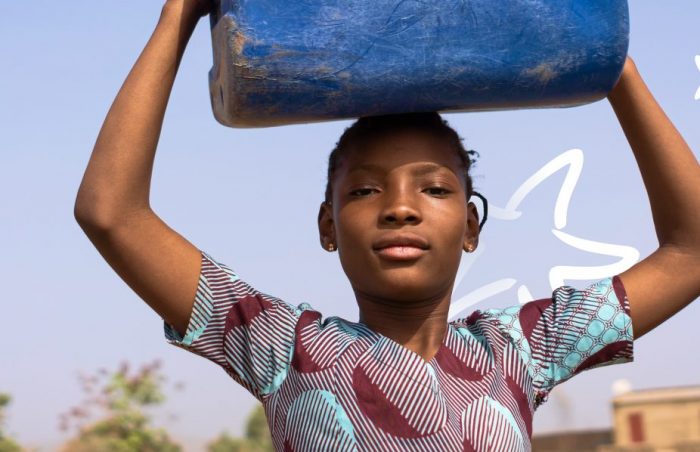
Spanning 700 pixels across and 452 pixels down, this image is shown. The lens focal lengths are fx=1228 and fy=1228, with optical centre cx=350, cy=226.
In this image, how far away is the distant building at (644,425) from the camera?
21219mm

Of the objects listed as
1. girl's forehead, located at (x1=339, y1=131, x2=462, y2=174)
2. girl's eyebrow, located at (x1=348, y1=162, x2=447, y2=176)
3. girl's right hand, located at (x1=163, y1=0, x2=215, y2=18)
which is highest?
girl's right hand, located at (x1=163, y1=0, x2=215, y2=18)

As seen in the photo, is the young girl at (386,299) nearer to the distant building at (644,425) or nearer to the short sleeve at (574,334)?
the short sleeve at (574,334)

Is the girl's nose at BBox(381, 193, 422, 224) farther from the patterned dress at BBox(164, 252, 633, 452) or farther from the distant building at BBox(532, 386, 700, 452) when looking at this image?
the distant building at BBox(532, 386, 700, 452)

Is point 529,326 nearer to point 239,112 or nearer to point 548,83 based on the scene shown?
point 548,83

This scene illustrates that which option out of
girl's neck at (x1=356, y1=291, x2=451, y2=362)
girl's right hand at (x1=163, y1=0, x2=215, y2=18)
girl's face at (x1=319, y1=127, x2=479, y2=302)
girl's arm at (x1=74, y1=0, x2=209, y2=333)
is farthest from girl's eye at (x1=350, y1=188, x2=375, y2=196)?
girl's right hand at (x1=163, y1=0, x2=215, y2=18)

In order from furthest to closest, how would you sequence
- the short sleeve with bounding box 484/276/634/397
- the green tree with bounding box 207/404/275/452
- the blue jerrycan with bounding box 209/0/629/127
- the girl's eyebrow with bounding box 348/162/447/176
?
1. the green tree with bounding box 207/404/275/452
2. the short sleeve with bounding box 484/276/634/397
3. the girl's eyebrow with bounding box 348/162/447/176
4. the blue jerrycan with bounding box 209/0/629/127

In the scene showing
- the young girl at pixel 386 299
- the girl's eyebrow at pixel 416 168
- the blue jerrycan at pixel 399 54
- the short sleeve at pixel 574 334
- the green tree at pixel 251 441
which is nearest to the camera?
the blue jerrycan at pixel 399 54

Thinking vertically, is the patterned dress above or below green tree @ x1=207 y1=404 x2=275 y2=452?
below

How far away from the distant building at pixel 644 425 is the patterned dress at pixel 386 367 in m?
18.2

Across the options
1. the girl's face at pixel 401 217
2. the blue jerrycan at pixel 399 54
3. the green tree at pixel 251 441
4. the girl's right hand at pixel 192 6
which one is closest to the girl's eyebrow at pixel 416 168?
the girl's face at pixel 401 217

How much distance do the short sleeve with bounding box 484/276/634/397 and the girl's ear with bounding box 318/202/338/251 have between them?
408 mm

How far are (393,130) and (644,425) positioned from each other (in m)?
20.8

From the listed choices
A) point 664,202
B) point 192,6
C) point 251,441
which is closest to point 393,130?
point 192,6

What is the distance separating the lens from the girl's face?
8.24ft
